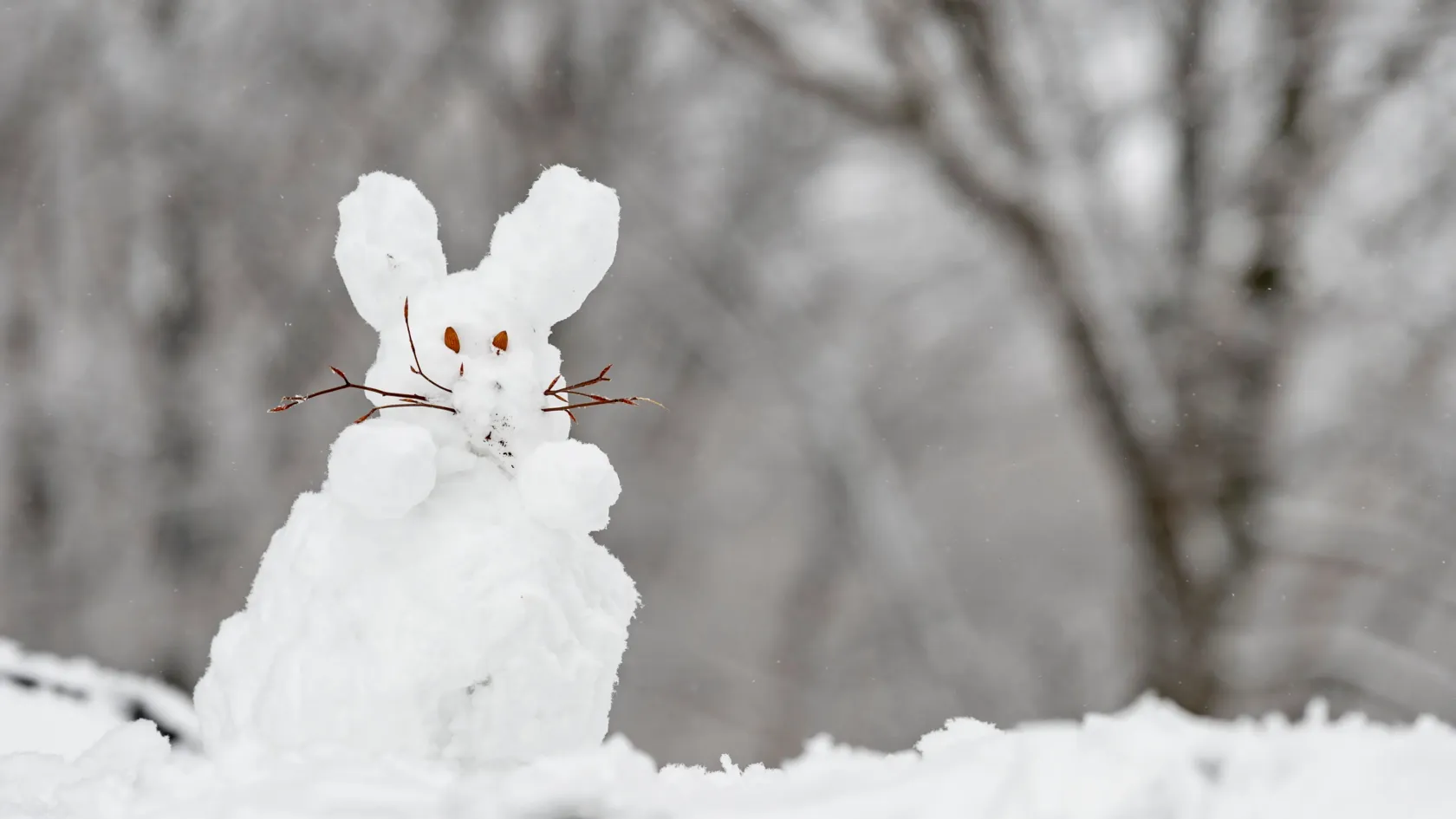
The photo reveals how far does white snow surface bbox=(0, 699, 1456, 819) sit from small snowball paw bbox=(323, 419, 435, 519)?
15 centimetres

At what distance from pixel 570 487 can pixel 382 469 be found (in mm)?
119

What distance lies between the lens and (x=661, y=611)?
19.3 feet

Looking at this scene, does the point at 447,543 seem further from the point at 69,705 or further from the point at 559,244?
the point at 69,705

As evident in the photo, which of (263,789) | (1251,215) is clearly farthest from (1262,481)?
(263,789)

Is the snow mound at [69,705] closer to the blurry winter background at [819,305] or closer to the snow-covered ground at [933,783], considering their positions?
the snow-covered ground at [933,783]

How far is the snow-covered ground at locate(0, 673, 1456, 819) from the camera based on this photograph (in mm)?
491

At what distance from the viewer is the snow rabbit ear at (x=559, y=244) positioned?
2.67 ft

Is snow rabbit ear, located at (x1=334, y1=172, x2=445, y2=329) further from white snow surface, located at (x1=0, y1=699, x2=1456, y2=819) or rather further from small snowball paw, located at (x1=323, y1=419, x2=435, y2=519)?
white snow surface, located at (x1=0, y1=699, x2=1456, y2=819)

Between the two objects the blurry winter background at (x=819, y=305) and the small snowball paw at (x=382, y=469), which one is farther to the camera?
the blurry winter background at (x=819, y=305)

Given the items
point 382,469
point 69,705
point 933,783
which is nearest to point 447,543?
point 382,469

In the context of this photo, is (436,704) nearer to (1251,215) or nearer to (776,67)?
(776,67)

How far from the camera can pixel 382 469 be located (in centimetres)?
69

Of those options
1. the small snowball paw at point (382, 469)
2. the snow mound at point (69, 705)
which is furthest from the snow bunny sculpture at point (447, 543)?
the snow mound at point (69, 705)

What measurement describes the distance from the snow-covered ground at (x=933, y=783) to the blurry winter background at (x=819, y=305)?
2285 millimetres
